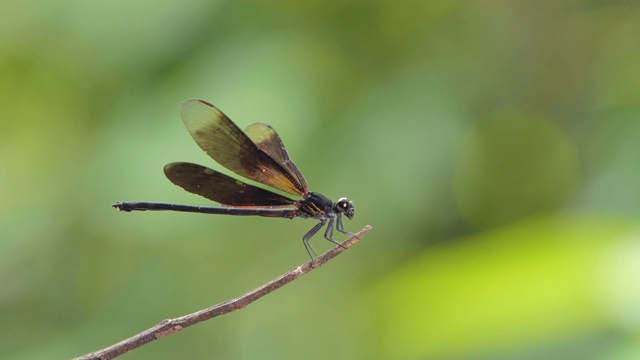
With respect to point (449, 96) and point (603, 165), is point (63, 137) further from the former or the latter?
point (603, 165)

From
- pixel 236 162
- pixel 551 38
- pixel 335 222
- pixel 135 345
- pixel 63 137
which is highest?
pixel 63 137

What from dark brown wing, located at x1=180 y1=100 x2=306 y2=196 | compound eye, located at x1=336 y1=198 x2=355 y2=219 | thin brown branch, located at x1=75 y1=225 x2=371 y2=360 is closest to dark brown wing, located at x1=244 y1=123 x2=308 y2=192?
dark brown wing, located at x1=180 y1=100 x2=306 y2=196

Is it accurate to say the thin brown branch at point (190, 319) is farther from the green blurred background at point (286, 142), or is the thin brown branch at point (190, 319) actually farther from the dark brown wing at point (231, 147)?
the green blurred background at point (286, 142)

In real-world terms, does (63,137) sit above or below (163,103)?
above

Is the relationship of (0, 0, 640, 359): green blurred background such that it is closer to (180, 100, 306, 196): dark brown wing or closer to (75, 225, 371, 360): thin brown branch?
(180, 100, 306, 196): dark brown wing

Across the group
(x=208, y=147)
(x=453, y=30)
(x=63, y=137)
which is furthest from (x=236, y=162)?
(x=453, y=30)

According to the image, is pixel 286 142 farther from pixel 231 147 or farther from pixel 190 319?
pixel 190 319
